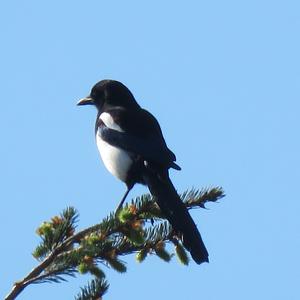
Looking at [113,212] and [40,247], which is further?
[113,212]

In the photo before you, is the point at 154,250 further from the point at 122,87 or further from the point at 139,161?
the point at 122,87

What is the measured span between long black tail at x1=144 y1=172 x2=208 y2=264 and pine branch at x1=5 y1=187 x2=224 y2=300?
0.15 m

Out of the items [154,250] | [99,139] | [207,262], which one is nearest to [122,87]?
[99,139]

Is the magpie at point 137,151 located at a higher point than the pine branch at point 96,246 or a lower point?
higher

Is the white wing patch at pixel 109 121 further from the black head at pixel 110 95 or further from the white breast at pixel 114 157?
the black head at pixel 110 95

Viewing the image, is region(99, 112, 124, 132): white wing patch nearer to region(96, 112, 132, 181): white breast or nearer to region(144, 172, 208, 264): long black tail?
region(96, 112, 132, 181): white breast

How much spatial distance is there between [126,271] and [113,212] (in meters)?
0.25

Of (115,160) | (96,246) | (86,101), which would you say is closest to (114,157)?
(115,160)

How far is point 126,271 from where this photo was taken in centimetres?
276

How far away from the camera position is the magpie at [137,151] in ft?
12.0

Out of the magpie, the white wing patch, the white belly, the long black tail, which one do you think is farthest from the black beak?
the long black tail

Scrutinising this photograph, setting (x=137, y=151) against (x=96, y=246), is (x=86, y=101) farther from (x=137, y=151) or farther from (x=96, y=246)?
(x=96, y=246)

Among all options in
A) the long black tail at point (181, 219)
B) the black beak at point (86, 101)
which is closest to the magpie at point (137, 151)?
the long black tail at point (181, 219)

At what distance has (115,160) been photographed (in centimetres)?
487
